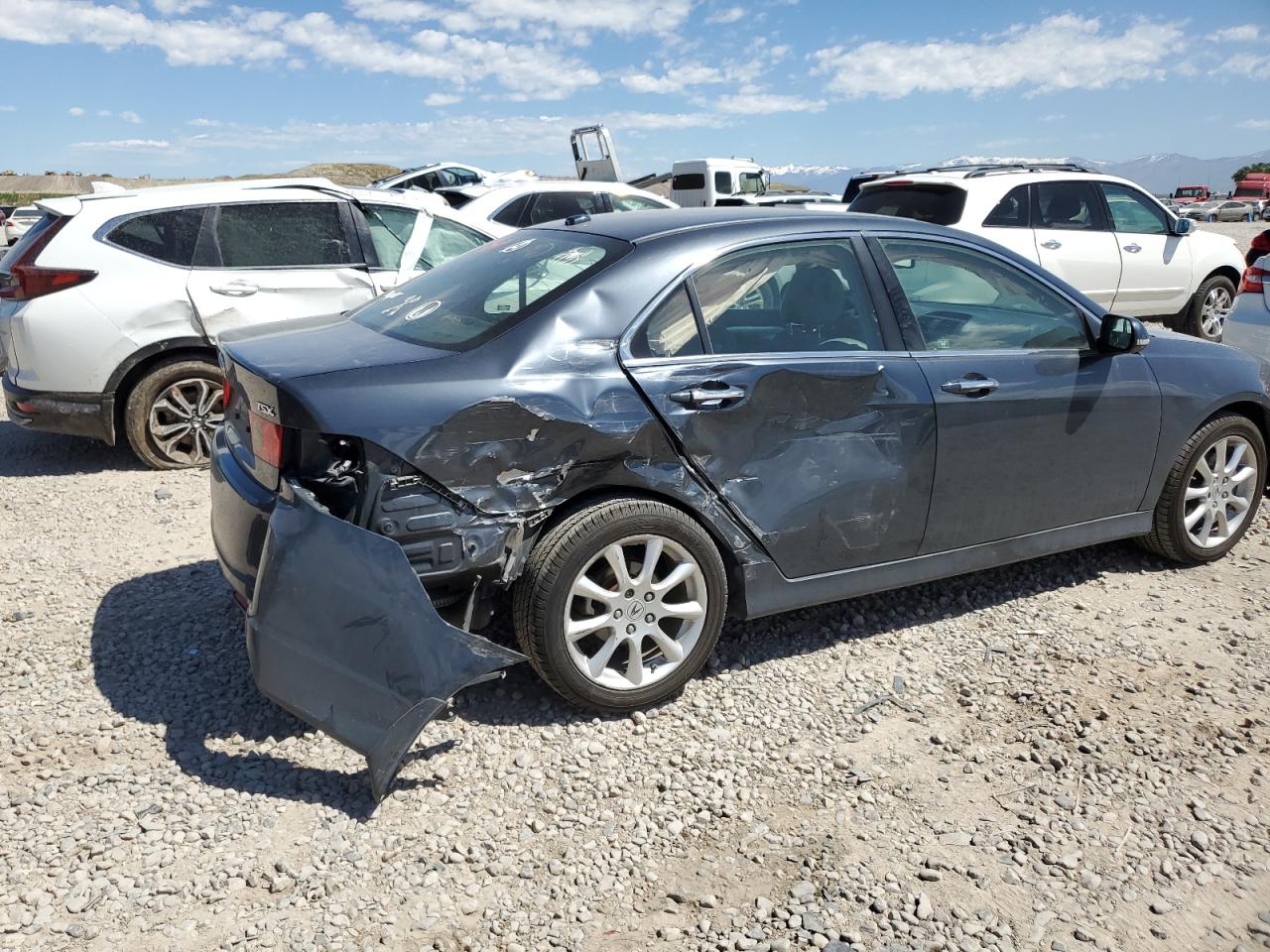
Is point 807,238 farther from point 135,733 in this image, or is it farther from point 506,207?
point 506,207

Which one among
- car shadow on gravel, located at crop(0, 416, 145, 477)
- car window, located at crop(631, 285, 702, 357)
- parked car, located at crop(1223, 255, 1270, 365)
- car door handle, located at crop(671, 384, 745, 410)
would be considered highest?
car window, located at crop(631, 285, 702, 357)

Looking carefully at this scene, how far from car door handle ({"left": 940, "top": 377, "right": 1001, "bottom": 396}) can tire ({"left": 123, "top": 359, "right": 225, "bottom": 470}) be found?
4613 millimetres

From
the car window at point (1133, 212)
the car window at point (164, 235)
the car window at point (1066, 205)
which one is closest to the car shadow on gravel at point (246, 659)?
the car window at point (164, 235)

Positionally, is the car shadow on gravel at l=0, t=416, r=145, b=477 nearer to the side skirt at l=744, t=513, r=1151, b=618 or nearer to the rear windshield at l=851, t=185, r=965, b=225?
the side skirt at l=744, t=513, r=1151, b=618

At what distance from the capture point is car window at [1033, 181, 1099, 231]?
8844 millimetres

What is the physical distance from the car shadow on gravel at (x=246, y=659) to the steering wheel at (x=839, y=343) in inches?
48.1

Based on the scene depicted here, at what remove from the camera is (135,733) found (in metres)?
3.37

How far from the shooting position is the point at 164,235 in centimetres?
635

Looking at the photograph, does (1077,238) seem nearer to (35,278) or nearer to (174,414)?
(174,414)

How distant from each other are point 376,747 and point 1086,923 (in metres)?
1.98

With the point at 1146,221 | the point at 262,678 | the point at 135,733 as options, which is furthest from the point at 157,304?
the point at 1146,221

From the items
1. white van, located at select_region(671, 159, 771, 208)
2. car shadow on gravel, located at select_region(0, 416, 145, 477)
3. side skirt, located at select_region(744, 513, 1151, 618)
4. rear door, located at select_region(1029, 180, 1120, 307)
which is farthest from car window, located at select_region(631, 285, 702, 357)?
white van, located at select_region(671, 159, 771, 208)

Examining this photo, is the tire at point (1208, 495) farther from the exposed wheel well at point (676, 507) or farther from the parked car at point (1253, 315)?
the exposed wheel well at point (676, 507)

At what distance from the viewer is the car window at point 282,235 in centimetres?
651
